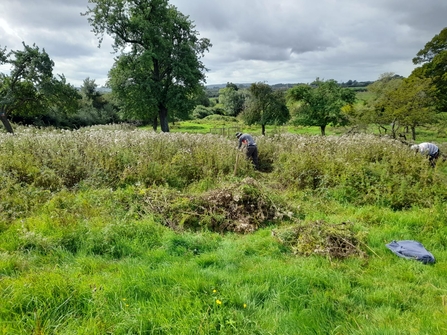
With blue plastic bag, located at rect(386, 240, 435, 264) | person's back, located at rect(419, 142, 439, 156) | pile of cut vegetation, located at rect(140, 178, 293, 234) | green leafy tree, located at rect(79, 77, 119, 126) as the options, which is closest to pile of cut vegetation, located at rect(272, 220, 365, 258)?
blue plastic bag, located at rect(386, 240, 435, 264)

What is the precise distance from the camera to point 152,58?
2250cm

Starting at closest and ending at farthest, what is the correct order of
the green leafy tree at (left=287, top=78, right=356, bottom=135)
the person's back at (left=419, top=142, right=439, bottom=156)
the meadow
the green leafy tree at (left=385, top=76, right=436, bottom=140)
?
the meadow → the person's back at (left=419, top=142, right=439, bottom=156) → the green leafy tree at (left=385, top=76, right=436, bottom=140) → the green leafy tree at (left=287, top=78, right=356, bottom=135)

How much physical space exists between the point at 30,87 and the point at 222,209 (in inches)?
909

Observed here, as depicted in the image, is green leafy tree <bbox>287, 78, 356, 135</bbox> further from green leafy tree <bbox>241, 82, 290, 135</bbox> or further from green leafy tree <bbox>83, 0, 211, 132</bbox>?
green leafy tree <bbox>83, 0, 211, 132</bbox>

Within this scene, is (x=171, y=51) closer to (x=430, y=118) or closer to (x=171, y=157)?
(x=171, y=157)

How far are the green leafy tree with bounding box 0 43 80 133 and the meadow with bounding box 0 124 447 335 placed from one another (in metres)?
15.4

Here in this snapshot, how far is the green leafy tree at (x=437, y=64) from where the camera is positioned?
3138 centimetres

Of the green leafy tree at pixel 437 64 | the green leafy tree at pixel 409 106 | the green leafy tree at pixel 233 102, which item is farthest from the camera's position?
the green leafy tree at pixel 233 102

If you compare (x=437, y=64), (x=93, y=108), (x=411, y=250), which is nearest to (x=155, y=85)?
(x=93, y=108)

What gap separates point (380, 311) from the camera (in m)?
2.66

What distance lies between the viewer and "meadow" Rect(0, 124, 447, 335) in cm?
250

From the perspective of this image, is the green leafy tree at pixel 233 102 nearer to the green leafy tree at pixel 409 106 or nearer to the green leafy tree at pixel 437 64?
the green leafy tree at pixel 437 64

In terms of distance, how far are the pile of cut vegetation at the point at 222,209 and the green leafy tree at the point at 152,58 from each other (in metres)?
18.4

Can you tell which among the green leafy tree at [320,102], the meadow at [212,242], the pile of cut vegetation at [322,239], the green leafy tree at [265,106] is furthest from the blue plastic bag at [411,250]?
the green leafy tree at [265,106]
